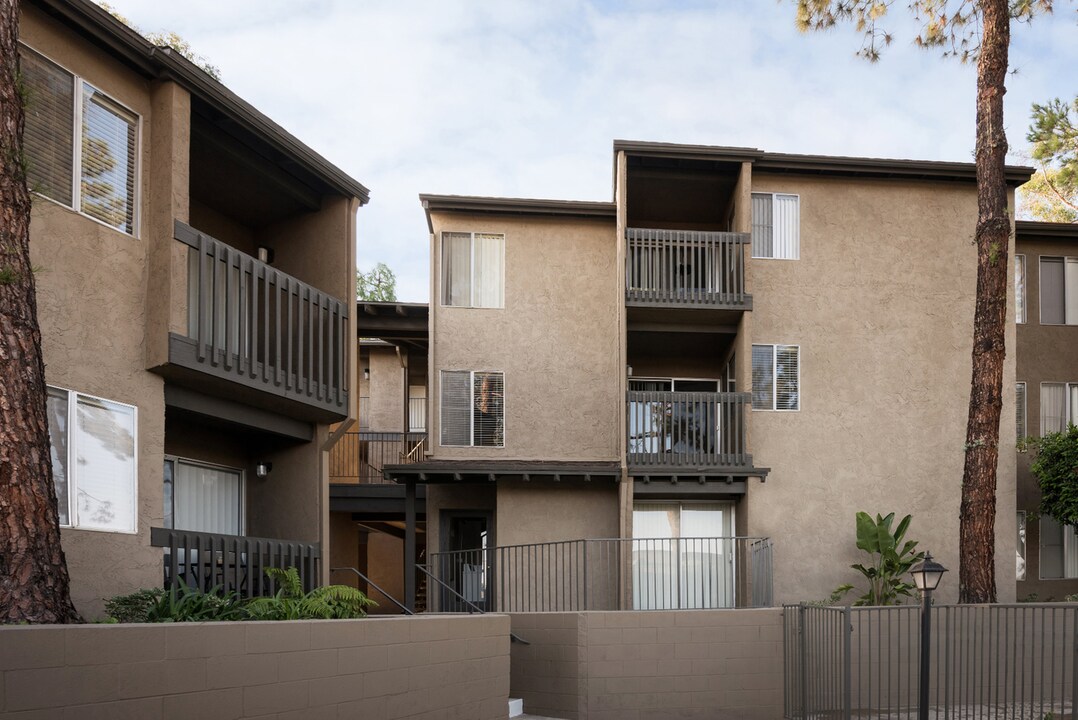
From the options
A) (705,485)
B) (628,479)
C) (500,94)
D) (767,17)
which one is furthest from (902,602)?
(500,94)

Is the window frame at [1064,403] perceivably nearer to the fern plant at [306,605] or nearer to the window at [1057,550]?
the window at [1057,550]

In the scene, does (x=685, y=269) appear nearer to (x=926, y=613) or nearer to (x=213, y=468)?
(x=213, y=468)

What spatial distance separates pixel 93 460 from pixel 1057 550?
747 inches

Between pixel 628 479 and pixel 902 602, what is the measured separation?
5.09 m

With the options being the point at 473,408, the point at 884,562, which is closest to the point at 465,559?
the point at 473,408

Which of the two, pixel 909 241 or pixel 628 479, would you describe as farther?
pixel 909 241

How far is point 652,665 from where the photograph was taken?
15.5 m

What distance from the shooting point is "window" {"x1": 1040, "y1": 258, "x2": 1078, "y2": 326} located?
2333 cm

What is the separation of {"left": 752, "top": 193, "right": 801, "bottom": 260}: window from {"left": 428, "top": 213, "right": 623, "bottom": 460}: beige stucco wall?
9.16ft

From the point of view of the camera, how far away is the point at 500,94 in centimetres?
3391

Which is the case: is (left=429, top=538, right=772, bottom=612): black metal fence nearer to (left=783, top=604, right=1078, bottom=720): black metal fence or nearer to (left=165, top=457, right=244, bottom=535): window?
(left=783, top=604, right=1078, bottom=720): black metal fence

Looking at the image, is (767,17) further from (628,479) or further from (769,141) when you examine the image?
(628,479)

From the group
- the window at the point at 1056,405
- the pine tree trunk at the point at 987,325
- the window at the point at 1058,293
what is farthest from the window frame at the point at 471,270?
the window at the point at 1056,405

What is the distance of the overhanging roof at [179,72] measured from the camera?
10.9 metres
